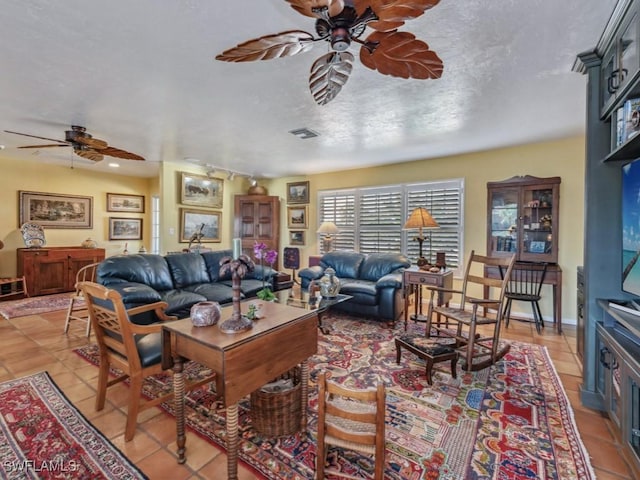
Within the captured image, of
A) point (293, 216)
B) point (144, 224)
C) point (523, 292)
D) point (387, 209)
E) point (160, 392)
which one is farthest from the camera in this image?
point (144, 224)

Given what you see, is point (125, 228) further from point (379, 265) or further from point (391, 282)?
point (391, 282)

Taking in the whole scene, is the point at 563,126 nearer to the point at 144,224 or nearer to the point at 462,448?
the point at 462,448

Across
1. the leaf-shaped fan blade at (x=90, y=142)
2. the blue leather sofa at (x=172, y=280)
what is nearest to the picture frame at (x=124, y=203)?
the leaf-shaped fan blade at (x=90, y=142)

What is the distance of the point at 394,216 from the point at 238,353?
183 inches

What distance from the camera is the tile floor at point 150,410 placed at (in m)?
1.57

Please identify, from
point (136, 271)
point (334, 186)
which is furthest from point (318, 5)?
point (334, 186)

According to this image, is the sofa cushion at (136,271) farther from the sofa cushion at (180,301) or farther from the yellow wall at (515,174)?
the yellow wall at (515,174)

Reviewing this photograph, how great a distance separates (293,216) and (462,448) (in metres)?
5.66

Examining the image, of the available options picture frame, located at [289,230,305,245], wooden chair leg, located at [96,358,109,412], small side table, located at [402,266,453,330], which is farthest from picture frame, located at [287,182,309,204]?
wooden chair leg, located at [96,358,109,412]

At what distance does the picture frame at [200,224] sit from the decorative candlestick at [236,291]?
479 cm

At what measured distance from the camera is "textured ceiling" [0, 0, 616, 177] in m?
1.73

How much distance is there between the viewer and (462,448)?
1.70m

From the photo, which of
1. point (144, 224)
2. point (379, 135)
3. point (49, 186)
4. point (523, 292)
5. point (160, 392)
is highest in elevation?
point (379, 135)

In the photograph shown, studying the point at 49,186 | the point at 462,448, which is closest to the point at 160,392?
the point at 462,448
